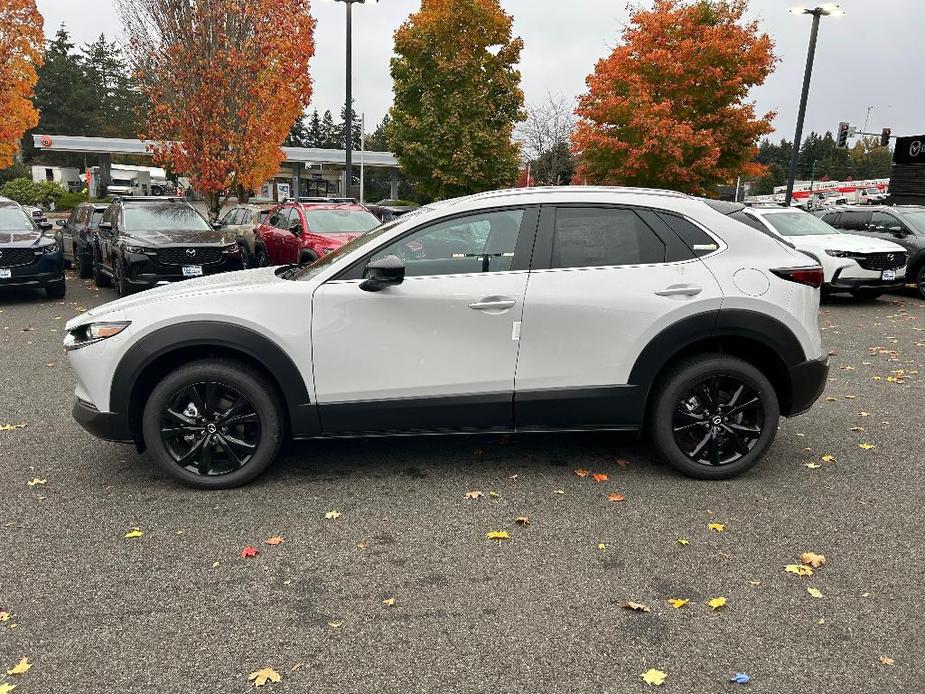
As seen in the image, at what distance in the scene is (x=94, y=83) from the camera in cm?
8294

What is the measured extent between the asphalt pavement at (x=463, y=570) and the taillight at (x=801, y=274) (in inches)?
49.6

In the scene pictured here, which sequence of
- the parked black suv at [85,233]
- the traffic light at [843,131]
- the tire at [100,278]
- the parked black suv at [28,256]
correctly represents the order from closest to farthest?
the parked black suv at [28,256] < the tire at [100,278] < the parked black suv at [85,233] < the traffic light at [843,131]

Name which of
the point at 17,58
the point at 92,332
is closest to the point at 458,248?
the point at 92,332

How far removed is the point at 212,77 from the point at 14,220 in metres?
5.54

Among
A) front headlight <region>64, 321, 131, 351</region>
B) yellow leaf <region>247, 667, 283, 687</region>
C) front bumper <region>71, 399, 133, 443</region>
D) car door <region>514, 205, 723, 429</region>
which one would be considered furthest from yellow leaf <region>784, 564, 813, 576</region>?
front headlight <region>64, 321, 131, 351</region>

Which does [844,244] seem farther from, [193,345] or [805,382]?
[193,345]

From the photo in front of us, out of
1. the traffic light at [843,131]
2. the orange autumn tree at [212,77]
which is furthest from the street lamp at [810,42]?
the orange autumn tree at [212,77]

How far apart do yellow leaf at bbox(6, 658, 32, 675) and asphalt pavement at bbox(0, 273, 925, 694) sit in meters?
0.03

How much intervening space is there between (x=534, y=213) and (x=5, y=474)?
12.3 feet

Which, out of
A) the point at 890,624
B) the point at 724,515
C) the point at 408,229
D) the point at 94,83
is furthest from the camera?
the point at 94,83

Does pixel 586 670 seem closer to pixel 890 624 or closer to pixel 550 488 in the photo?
pixel 890 624

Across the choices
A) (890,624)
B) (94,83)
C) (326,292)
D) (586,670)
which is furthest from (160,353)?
(94,83)

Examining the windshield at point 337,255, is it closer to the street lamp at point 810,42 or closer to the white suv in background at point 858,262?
the white suv in background at point 858,262

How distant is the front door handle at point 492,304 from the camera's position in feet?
13.9
